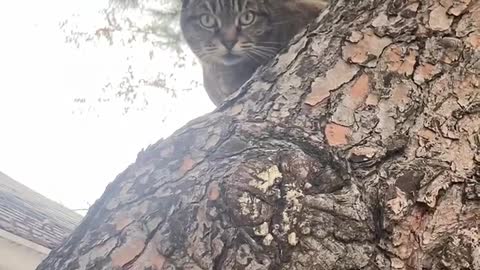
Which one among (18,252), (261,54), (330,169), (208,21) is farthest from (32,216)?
(330,169)

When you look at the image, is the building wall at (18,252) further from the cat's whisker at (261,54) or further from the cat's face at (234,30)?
the cat's whisker at (261,54)

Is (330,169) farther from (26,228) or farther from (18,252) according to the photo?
(26,228)

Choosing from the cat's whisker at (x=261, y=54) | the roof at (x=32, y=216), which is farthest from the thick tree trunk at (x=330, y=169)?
the roof at (x=32, y=216)

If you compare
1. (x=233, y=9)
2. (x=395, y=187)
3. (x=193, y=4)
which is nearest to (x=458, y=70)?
(x=395, y=187)

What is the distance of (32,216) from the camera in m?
3.60

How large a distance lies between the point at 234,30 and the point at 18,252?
81.7 inches

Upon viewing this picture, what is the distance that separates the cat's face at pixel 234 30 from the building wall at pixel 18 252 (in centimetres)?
187

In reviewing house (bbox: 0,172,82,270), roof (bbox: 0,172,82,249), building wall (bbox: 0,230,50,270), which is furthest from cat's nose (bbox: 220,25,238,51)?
building wall (bbox: 0,230,50,270)

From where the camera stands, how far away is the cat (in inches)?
51.6

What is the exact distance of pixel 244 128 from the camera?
2.12 feet

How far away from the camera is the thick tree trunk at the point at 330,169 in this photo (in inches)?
21.8

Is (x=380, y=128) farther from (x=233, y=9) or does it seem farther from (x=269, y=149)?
(x=233, y=9)

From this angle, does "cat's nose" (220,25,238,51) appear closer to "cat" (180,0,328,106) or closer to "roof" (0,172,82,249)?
"cat" (180,0,328,106)

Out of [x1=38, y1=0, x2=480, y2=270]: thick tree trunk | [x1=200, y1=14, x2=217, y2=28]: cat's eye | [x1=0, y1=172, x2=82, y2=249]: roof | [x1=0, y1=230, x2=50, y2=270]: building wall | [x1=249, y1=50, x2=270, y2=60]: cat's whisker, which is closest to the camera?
[x1=38, y1=0, x2=480, y2=270]: thick tree trunk
